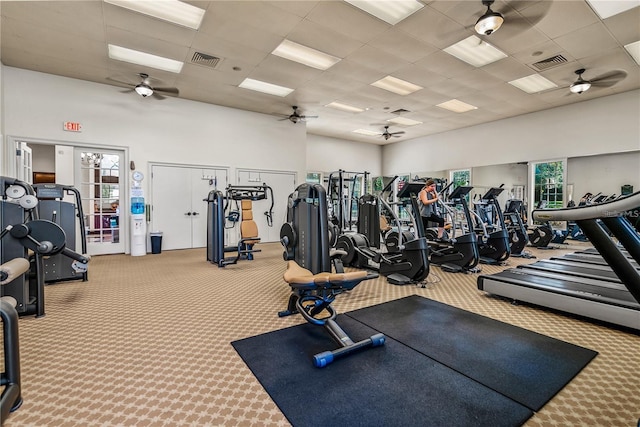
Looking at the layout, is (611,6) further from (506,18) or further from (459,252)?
(459,252)

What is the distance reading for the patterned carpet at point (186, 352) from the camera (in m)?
1.68

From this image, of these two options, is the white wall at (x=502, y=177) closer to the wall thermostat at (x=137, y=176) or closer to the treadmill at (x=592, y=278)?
the treadmill at (x=592, y=278)

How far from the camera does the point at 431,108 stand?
325 inches

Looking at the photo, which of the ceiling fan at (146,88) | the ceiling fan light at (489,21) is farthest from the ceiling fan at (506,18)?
the ceiling fan at (146,88)

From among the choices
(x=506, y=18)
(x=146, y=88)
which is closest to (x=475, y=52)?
(x=506, y=18)

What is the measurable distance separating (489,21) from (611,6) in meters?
1.82

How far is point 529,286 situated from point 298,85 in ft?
18.8

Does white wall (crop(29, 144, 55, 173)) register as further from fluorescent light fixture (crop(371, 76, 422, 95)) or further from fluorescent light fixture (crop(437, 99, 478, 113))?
fluorescent light fixture (crop(437, 99, 478, 113))

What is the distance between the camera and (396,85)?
22.4 ft

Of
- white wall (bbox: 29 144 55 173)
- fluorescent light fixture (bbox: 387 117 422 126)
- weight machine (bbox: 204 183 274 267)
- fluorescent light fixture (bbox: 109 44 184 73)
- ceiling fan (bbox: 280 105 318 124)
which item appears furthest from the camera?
white wall (bbox: 29 144 55 173)

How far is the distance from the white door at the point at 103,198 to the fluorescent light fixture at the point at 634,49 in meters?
10.0

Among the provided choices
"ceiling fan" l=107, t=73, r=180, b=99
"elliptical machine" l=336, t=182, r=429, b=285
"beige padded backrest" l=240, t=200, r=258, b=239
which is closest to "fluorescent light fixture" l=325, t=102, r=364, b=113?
"beige padded backrest" l=240, t=200, r=258, b=239

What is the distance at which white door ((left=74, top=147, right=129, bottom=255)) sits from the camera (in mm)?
6562

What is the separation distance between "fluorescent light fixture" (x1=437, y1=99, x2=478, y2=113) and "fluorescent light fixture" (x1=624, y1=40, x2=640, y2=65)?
3117mm
